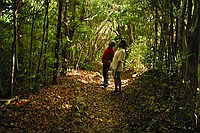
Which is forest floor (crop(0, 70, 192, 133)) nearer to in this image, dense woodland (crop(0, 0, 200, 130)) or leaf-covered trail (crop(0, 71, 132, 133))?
leaf-covered trail (crop(0, 71, 132, 133))

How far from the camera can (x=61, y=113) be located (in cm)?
765

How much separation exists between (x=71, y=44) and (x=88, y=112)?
4736mm

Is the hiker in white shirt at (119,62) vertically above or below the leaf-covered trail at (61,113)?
above

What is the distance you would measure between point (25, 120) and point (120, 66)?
212 inches

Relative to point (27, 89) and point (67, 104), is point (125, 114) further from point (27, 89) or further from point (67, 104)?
point (27, 89)

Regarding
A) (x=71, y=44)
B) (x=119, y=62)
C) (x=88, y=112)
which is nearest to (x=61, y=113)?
(x=88, y=112)

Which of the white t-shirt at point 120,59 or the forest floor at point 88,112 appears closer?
the forest floor at point 88,112

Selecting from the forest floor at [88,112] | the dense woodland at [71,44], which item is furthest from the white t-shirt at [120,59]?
the dense woodland at [71,44]

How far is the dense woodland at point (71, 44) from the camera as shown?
5.75 metres

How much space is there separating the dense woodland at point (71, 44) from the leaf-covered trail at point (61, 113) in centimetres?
72

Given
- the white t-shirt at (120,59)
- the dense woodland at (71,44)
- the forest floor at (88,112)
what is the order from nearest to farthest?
the dense woodland at (71,44), the forest floor at (88,112), the white t-shirt at (120,59)

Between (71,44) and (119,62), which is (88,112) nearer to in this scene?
(119,62)

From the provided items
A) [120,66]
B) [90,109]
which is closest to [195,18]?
[90,109]

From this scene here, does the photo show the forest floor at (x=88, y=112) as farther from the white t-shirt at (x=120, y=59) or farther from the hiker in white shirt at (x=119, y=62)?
the white t-shirt at (x=120, y=59)
